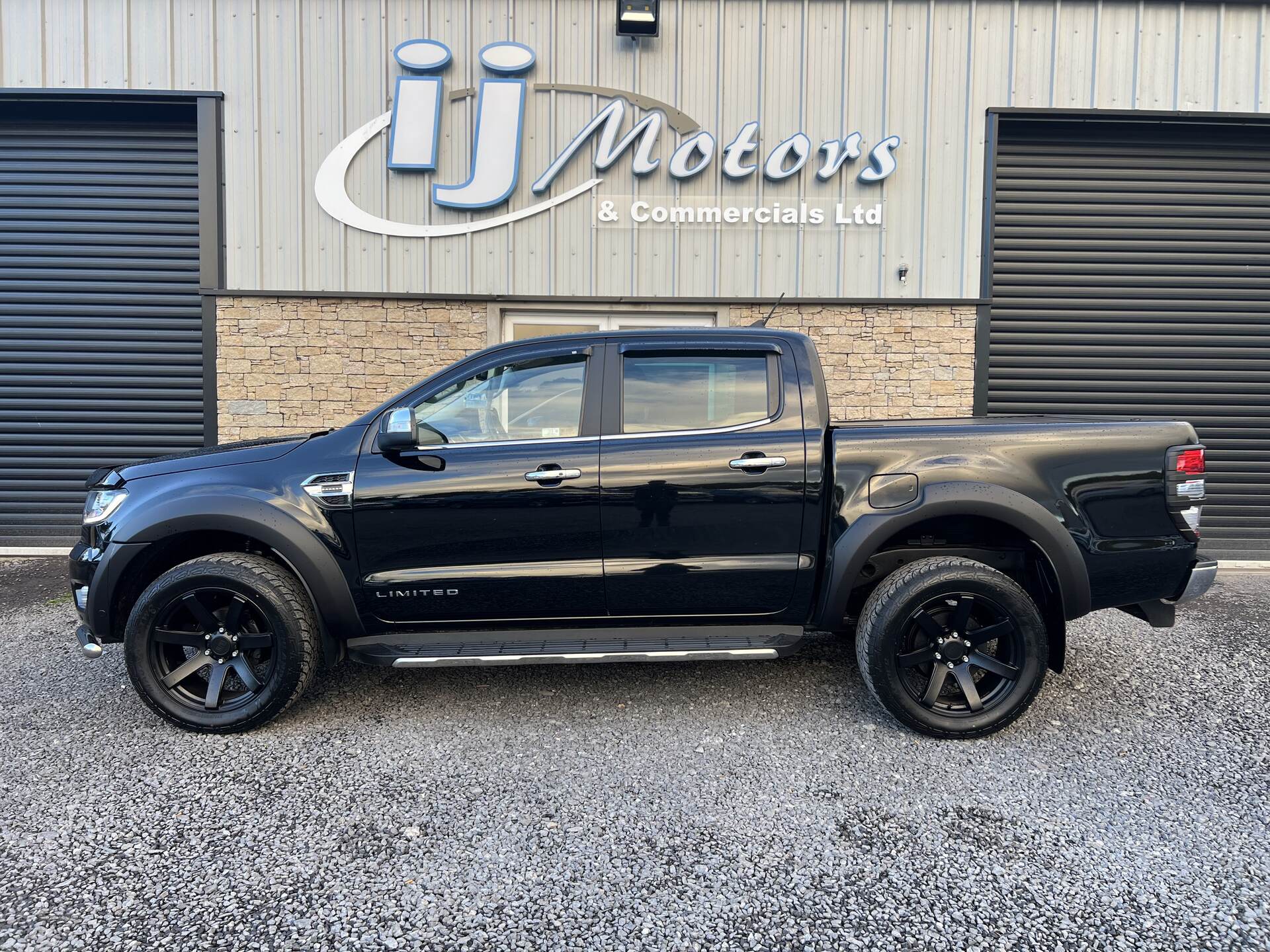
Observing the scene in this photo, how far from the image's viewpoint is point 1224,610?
16.0 ft

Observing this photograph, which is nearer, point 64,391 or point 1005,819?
point 1005,819

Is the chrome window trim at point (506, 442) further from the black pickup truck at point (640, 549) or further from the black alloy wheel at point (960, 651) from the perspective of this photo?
the black alloy wheel at point (960, 651)

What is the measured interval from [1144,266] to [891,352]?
2.76 metres

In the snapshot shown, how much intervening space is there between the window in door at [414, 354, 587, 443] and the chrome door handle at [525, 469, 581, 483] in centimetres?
19

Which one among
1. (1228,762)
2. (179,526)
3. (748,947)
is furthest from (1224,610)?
(179,526)

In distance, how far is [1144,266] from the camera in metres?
6.79

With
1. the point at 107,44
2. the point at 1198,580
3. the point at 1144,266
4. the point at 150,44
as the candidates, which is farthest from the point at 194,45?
the point at 1144,266

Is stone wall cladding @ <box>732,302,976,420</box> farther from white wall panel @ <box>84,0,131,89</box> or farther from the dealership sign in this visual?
white wall panel @ <box>84,0,131,89</box>

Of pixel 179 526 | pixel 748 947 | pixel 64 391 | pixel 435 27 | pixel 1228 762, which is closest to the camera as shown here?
pixel 748 947

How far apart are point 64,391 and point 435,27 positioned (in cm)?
518

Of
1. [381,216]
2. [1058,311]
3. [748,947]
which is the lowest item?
[748,947]

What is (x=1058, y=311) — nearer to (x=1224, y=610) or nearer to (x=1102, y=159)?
(x=1102, y=159)

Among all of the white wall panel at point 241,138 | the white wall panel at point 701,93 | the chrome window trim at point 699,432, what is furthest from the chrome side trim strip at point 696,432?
the white wall panel at point 241,138

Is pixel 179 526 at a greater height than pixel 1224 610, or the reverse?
pixel 179 526
